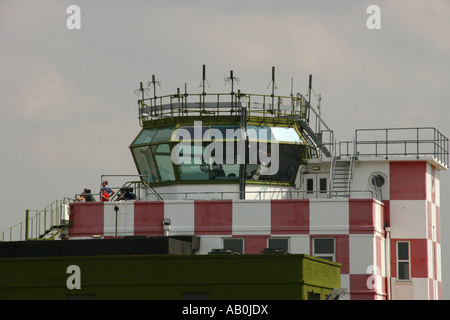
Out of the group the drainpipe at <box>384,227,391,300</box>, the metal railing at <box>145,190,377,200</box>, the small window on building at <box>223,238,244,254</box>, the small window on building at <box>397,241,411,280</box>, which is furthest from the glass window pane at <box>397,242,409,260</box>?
the small window on building at <box>223,238,244,254</box>

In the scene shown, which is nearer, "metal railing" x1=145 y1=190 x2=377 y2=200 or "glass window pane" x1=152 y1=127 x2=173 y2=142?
"metal railing" x1=145 y1=190 x2=377 y2=200

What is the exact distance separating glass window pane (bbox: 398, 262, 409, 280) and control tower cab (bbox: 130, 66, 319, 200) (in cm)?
604

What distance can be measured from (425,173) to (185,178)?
1024cm

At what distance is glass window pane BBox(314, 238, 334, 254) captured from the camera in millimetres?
48312

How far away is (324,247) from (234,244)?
359 centimetres

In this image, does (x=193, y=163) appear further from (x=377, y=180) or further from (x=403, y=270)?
(x=403, y=270)

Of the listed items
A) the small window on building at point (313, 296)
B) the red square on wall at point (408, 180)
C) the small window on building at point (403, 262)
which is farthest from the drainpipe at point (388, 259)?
the small window on building at point (313, 296)

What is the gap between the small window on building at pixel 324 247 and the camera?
1901 inches

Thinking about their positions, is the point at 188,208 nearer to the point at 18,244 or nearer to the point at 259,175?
the point at 259,175

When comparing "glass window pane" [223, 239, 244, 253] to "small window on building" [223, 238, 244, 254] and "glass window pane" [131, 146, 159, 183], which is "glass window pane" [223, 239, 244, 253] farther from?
"glass window pane" [131, 146, 159, 183]

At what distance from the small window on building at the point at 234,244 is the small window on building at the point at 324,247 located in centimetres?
291
